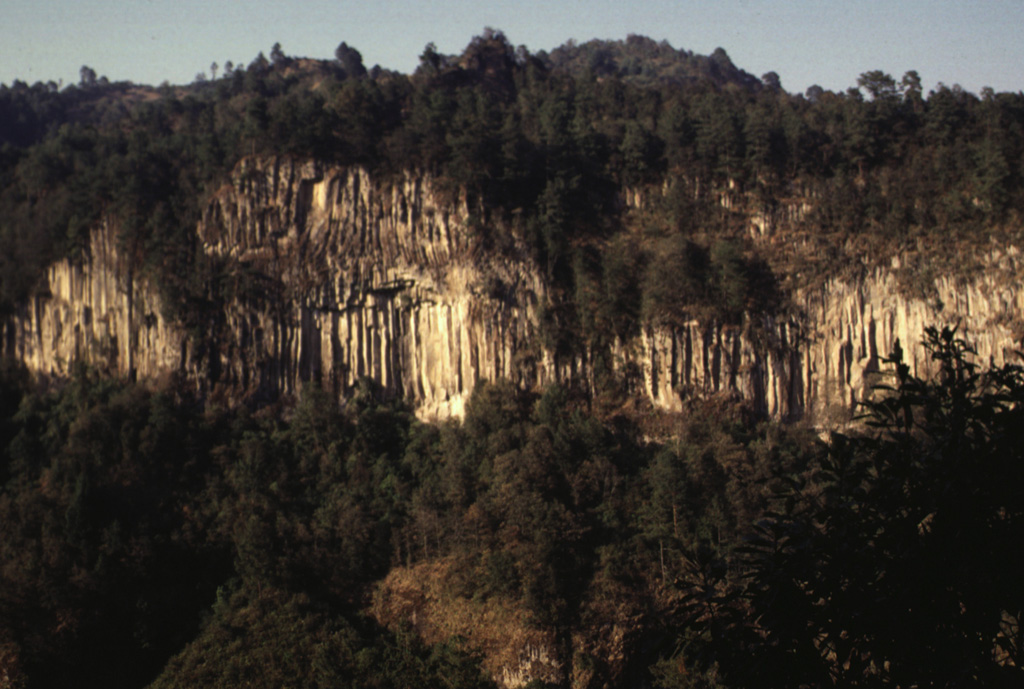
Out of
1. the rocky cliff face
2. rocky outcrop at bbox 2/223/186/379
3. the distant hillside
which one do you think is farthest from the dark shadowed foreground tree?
the distant hillside

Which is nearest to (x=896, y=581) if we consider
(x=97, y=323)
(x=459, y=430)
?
(x=459, y=430)

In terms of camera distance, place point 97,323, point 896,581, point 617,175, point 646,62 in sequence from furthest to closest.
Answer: point 646,62, point 617,175, point 97,323, point 896,581

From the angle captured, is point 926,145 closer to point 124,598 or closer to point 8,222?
point 124,598

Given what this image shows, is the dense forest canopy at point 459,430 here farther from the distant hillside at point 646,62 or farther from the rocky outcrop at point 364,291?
the distant hillside at point 646,62

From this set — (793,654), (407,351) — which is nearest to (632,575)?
(407,351)

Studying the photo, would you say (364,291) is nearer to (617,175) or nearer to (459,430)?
(459,430)

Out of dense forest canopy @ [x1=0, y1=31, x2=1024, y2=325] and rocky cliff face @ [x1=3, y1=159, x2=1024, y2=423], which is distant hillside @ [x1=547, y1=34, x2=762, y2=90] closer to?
dense forest canopy @ [x1=0, y1=31, x2=1024, y2=325]

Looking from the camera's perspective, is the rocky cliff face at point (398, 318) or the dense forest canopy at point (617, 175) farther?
the dense forest canopy at point (617, 175)

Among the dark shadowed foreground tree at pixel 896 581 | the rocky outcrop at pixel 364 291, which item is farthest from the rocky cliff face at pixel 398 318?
the dark shadowed foreground tree at pixel 896 581
